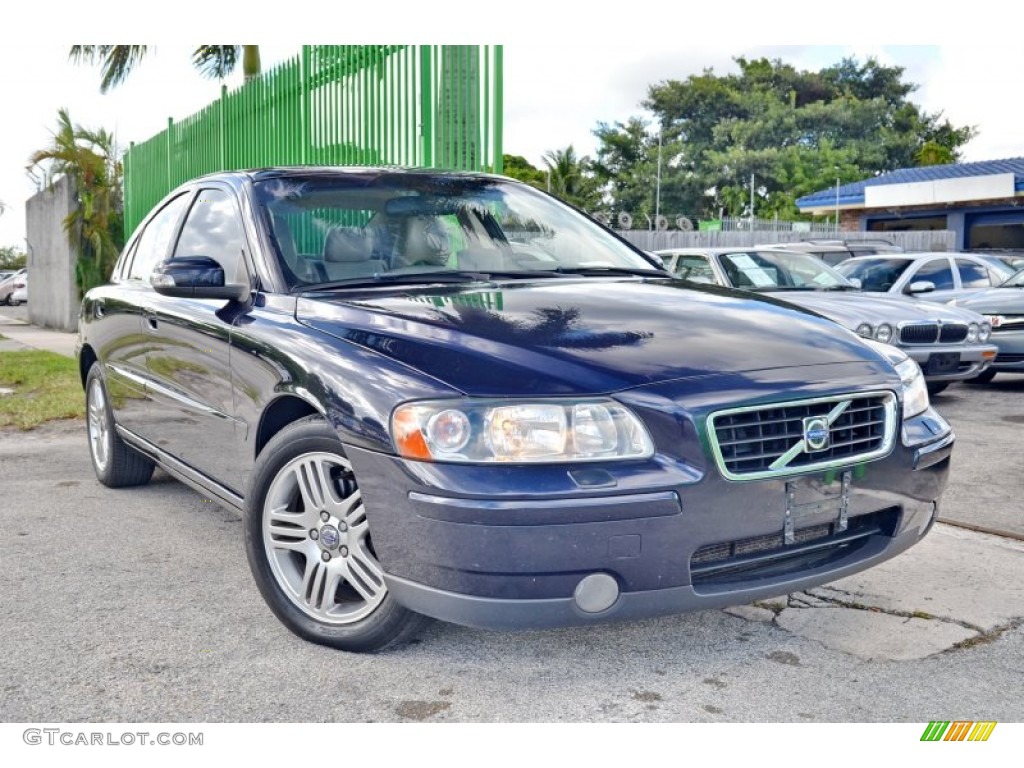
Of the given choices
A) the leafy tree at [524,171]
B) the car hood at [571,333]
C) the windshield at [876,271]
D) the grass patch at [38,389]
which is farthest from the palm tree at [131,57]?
the leafy tree at [524,171]

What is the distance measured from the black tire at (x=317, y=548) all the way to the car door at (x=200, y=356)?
48 cm

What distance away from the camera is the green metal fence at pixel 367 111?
821 centimetres

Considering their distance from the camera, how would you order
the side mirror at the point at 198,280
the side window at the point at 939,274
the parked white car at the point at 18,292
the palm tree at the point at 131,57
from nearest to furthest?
the side mirror at the point at 198,280 → the side window at the point at 939,274 → the palm tree at the point at 131,57 → the parked white car at the point at 18,292

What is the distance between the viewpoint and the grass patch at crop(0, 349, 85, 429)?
337 inches

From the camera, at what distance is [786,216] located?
53.3 meters

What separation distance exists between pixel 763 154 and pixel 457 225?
178 feet

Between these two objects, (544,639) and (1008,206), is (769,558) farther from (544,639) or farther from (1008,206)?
(1008,206)

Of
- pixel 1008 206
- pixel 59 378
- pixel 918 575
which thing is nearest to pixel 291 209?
pixel 918 575

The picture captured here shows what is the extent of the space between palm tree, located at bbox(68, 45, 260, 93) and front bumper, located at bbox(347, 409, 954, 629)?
629 inches

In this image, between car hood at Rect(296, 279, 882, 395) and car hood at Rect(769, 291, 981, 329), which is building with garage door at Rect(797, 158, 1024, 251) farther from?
car hood at Rect(296, 279, 882, 395)

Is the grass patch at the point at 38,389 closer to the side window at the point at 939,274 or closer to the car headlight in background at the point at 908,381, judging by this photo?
the car headlight in background at the point at 908,381

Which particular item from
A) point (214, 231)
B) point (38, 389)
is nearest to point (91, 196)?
point (38, 389)

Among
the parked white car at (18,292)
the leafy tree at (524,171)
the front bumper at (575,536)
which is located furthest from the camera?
the leafy tree at (524,171)
